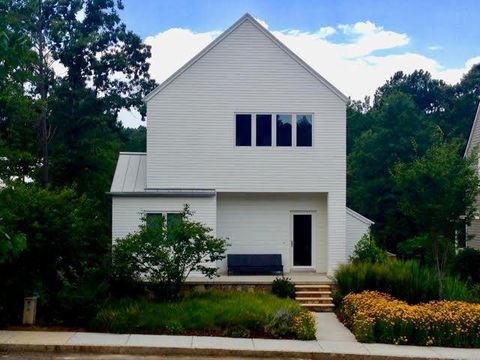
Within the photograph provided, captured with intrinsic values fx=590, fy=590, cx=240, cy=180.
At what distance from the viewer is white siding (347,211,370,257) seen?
21.8m

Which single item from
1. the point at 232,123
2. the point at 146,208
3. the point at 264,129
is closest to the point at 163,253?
the point at 146,208

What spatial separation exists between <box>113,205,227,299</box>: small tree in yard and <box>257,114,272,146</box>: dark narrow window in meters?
5.63

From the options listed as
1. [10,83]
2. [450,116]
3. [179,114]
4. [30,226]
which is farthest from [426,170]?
[450,116]

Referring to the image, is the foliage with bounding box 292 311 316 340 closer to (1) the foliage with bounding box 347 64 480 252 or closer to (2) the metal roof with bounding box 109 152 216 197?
(2) the metal roof with bounding box 109 152 216 197

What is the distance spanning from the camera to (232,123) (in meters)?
20.5

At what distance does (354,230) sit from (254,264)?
4.17 meters

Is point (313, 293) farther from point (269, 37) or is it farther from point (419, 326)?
point (269, 37)

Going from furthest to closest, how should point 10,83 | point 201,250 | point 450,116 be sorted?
point 450,116 → point 10,83 → point 201,250

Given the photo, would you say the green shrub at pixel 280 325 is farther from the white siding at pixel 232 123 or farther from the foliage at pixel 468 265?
the foliage at pixel 468 265

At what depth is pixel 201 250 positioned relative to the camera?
1581cm

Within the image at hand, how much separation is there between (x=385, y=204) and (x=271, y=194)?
1787cm

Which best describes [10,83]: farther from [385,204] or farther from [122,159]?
[385,204]

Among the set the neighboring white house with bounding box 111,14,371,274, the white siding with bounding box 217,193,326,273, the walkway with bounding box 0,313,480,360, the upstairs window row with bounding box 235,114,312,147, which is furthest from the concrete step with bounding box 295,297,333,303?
the upstairs window row with bounding box 235,114,312,147

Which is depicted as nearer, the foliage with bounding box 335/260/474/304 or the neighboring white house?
the foliage with bounding box 335/260/474/304
